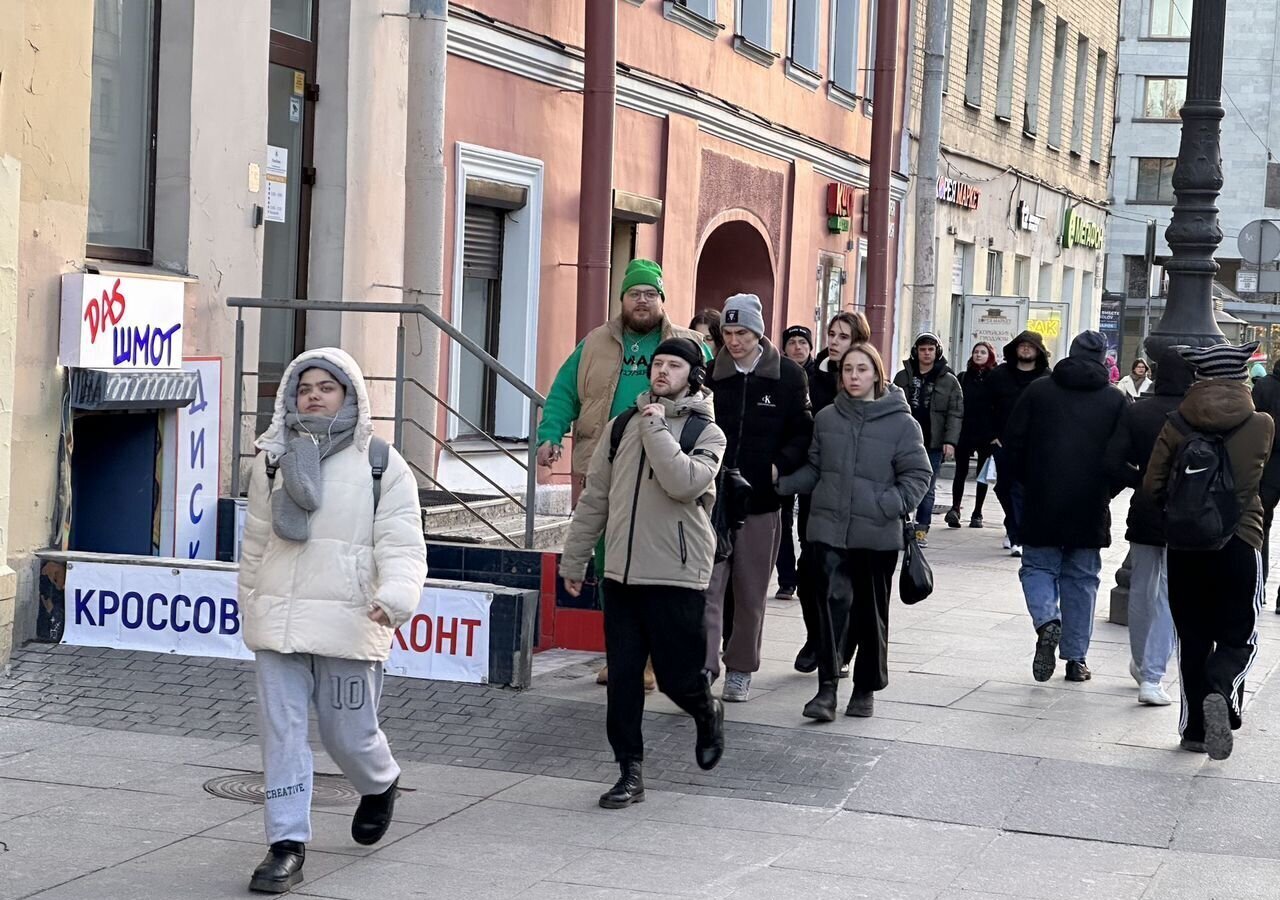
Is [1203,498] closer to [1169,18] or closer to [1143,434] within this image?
[1143,434]

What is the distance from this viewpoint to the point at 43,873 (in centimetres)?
577

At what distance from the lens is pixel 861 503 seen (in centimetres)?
852

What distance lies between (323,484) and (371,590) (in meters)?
0.35

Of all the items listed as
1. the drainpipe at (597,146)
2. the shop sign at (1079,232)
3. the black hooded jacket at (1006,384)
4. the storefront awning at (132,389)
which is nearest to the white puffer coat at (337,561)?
the storefront awning at (132,389)

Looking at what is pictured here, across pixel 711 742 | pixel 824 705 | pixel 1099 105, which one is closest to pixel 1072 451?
pixel 824 705

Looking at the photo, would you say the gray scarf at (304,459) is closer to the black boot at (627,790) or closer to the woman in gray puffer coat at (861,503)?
the black boot at (627,790)

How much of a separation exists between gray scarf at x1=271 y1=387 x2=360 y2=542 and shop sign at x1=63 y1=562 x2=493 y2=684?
2.87m

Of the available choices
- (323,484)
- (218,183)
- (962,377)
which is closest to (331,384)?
(323,484)

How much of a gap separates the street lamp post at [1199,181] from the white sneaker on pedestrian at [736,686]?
4310 mm

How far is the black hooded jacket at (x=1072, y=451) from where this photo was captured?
9.53m

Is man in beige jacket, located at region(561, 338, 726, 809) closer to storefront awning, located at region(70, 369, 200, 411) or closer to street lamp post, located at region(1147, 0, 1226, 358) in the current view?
storefront awning, located at region(70, 369, 200, 411)

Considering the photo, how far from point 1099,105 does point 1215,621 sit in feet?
95.5

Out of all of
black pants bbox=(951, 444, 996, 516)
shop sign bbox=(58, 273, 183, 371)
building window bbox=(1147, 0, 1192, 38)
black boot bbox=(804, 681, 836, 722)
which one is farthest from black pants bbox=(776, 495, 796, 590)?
building window bbox=(1147, 0, 1192, 38)

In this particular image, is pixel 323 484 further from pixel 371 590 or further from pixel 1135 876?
pixel 1135 876
